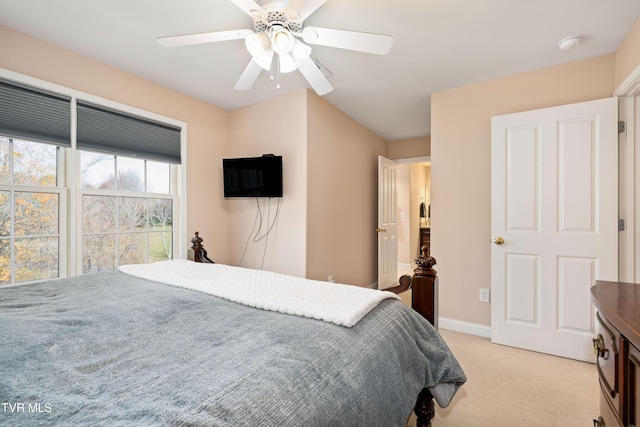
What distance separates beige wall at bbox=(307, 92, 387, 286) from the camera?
312 cm

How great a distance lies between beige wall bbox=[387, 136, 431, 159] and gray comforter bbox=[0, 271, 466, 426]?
12.8 feet

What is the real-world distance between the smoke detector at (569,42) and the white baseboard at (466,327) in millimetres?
2390

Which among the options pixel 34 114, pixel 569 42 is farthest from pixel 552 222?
pixel 34 114

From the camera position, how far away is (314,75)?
6.41 feet

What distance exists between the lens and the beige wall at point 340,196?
312 cm

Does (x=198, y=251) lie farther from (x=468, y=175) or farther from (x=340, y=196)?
(x=468, y=175)

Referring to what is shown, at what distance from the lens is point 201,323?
3.48ft

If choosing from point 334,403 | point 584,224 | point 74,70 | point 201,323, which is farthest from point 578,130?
point 74,70

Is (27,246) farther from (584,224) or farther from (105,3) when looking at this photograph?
(584,224)

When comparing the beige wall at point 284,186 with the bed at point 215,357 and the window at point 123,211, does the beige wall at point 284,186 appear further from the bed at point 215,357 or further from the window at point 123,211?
the bed at point 215,357

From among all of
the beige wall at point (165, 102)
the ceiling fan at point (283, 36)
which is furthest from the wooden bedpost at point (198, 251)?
the ceiling fan at point (283, 36)

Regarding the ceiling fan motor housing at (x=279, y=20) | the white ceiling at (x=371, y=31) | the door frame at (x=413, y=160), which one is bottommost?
the door frame at (x=413, y=160)

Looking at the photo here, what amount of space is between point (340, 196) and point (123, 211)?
90.6 inches

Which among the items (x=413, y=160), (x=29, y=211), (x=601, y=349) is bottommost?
(x=601, y=349)
